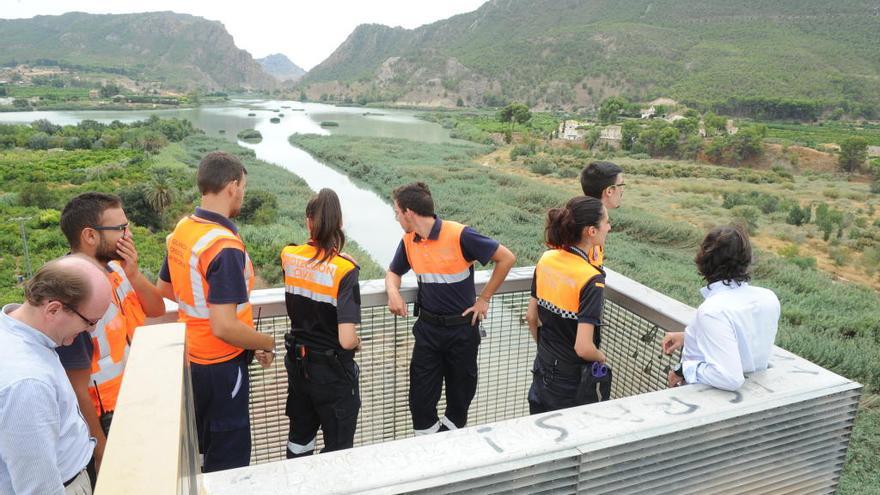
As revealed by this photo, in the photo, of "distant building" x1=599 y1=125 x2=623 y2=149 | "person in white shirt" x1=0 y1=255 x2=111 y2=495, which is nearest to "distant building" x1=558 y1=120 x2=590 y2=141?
"distant building" x1=599 y1=125 x2=623 y2=149

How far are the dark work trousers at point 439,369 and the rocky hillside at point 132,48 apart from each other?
15759 cm

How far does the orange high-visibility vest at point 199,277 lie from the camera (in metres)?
2.19

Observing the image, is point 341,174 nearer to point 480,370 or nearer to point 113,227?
point 480,370

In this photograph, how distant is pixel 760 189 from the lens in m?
26.5

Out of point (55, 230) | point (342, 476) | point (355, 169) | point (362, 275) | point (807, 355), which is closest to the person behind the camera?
point (342, 476)

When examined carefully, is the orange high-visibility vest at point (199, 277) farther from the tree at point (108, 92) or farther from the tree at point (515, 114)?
the tree at point (108, 92)

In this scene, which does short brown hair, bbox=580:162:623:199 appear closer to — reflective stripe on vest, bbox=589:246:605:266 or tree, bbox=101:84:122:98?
reflective stripe on vest, bbox=589:246:605:266

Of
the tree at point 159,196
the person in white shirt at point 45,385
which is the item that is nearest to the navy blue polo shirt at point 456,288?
the person in white shirt at point 45,385

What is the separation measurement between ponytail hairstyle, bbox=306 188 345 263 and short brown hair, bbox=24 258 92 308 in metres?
1.03

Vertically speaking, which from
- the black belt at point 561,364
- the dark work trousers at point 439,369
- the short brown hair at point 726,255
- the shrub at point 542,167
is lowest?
the shrub at point 542,167

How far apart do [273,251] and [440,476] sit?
11808 mm

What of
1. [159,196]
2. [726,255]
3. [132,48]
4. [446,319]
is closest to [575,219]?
[726,255]

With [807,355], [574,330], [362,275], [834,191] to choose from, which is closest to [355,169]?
[362,275]

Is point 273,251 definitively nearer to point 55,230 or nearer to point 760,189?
point 55,230
